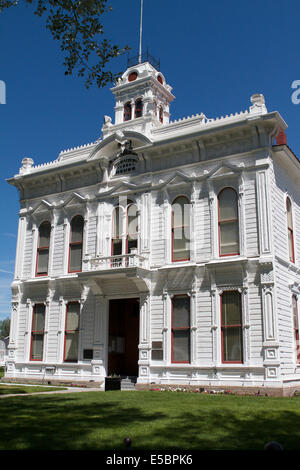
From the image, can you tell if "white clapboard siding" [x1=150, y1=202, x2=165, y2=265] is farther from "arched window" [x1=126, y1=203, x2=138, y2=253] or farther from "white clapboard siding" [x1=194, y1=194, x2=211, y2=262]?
"white clapboard siding" [x1=194, y1=194, x2=211, y2=262]

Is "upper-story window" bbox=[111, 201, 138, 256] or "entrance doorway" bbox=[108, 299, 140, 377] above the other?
"upper-story window" bbox=[111, 201, 138, 256]

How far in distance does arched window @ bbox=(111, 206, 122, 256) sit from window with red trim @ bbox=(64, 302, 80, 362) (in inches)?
139

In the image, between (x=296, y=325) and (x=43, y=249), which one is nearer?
(x=296, y=325)

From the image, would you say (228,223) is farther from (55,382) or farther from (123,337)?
(55,382)

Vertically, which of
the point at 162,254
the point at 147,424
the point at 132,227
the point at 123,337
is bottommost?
the point at 147,424

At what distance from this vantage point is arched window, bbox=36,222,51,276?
92.6 ft

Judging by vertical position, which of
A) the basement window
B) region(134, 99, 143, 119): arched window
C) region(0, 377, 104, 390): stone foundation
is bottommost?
region(0, 377, 104, 390): stone foundation

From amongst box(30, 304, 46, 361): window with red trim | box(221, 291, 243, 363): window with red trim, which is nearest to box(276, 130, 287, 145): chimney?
box(221, 291, 243, 363): window with red trim

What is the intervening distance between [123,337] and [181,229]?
7.29 m

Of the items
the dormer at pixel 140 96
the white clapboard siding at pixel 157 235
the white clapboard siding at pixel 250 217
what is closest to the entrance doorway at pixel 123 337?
the white clapboard siding at pixel 157 235

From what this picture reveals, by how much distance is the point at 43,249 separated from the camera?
93.6ft

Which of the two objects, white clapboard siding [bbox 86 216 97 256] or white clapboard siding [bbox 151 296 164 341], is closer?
white clapboard siding [bbox 151 296 164 341]

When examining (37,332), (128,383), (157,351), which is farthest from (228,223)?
(37,332)
